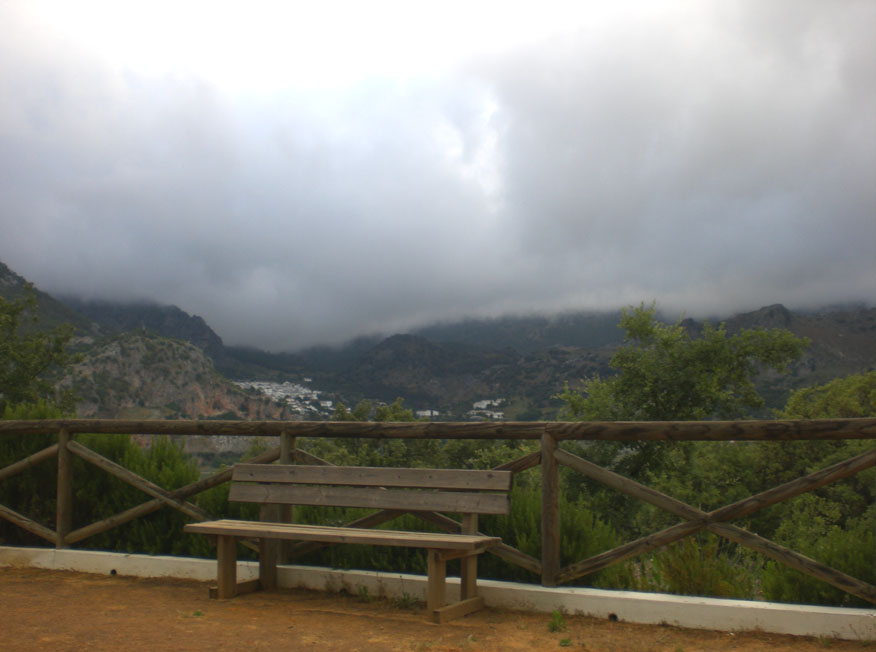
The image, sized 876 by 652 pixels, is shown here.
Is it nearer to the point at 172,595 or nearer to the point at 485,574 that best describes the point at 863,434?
the point at 485,574

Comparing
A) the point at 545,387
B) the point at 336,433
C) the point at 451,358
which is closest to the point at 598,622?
the point at 336,433

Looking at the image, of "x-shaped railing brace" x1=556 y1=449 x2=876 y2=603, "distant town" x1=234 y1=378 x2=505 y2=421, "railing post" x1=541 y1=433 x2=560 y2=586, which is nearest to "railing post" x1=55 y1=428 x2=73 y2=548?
"railing post" x1=541 y1=433 x2=560 y2=586

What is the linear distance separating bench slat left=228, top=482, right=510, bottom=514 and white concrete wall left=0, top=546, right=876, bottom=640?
577mm

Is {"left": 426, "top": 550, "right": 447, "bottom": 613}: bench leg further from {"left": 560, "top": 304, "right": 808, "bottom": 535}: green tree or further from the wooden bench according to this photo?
{"left": 560, "top": 304, "right": 808, "bottom": 535}: green tree

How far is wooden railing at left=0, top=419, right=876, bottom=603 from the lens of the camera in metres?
4.14

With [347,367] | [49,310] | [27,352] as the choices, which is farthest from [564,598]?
[347,367]

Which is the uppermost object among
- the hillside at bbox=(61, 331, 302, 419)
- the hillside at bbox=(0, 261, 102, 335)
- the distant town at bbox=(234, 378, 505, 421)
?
the hillside at bbox=(0, 261, 102, 335)

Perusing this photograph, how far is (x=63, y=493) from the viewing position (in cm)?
623

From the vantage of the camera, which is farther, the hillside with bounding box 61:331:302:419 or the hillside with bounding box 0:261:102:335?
the hillside with bounding box 0:261:102:335

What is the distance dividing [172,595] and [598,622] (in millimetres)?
2978

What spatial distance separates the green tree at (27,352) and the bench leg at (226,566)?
106ft

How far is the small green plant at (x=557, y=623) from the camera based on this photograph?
421 centimetres

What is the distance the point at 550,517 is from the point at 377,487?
1.16m

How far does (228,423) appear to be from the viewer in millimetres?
5648
